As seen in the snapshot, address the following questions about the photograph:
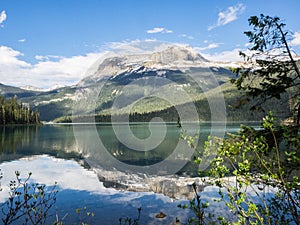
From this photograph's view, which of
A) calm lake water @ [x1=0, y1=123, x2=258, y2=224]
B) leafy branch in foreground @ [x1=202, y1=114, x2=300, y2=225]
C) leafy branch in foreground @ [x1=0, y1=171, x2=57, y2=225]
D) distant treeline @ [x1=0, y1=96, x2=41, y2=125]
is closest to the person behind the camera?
leafy branch in foreground @ [x1=202, y1=114, x2=300, y2=225]

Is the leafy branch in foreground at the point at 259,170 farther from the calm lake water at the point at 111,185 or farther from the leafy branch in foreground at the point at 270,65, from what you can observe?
the calm lake water at the point at 111,185

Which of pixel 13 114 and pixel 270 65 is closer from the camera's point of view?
pixel 270 65

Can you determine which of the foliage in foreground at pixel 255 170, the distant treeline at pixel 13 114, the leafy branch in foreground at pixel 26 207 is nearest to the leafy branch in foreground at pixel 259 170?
the foliage in foreground at pixel 255 170

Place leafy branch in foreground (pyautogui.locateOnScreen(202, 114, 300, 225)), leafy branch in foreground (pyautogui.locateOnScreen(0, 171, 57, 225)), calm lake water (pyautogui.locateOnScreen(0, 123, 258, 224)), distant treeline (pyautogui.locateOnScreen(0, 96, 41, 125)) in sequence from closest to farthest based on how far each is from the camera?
1. leafy branch in foreground (pyautogui.locateOnScreen(202, 114, 300, 225))
2. leafy branch in foreground (pyautogui.locateOnScreen(0, 171, 57, 225))
3. calm lake water (pyautogui.locateOnScreen(0, 123, 258, 224))
4. distant treeline (pyautogui.locateOnScreen(0, 96, 41, 125))

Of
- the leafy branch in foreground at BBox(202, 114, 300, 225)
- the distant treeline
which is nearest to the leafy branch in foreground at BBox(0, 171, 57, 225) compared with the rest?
the leafy branch in foreground at BBox(202, 114, 300, 225)

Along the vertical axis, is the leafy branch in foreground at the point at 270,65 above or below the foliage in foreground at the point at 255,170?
above

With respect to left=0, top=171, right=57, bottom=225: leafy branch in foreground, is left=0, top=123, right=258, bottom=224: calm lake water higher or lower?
lower

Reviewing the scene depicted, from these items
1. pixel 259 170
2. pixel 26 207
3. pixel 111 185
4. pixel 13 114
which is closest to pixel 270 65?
pixel 259 170

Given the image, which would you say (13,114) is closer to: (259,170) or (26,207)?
(26,207)

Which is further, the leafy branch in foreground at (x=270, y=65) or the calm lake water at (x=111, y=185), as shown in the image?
the calm lake water at (x=111, y=185)

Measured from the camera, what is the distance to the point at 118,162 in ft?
124

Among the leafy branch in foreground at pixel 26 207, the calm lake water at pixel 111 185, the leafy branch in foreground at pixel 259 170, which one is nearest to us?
the leafy branch in foreground at pixel 259 170

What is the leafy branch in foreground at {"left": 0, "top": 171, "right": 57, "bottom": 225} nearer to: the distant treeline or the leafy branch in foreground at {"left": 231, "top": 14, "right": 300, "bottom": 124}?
the leafy branch in foreground at {"left": 231, "top": 14, "right": 300, "bottom": 124}

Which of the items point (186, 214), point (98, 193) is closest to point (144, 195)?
point (98, 193)
